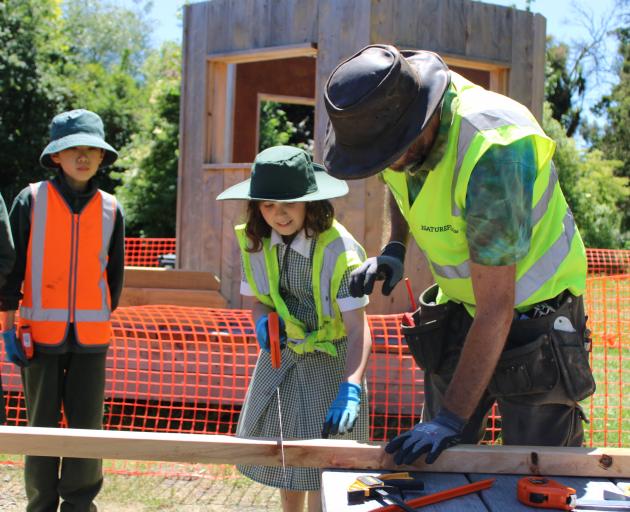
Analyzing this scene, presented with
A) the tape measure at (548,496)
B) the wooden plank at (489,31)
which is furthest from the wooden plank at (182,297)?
the tape measure at (548,496)

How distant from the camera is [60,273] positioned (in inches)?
143

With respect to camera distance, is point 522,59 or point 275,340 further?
point 522,59

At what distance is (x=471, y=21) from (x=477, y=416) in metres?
4.82

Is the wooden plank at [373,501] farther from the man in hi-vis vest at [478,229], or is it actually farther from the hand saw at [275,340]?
the hand saw at [275,340]

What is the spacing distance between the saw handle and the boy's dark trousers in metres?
1.21

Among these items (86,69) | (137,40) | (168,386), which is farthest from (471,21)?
(137,40)

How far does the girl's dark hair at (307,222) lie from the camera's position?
300 cm

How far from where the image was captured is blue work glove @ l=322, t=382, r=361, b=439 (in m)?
2.58

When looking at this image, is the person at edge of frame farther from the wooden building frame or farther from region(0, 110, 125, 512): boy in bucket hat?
the wooden building frame

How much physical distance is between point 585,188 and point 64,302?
1766 cm

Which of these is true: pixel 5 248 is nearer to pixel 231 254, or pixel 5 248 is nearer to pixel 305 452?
pixel 305 452

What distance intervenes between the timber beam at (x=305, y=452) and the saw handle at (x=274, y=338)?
564 mm

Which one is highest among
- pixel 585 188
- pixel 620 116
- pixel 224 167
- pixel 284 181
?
pixel 620 116

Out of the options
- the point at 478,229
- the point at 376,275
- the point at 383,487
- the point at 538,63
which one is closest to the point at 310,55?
the point at 538,63
